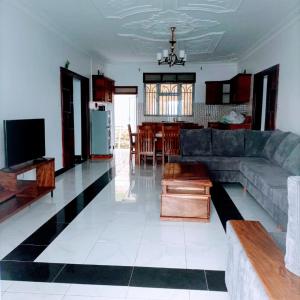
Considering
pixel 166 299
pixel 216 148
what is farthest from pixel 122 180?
pixel 166 299

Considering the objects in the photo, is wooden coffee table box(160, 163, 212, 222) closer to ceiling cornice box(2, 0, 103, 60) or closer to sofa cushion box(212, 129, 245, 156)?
sofa cushion box(212, 129, 245, 156)

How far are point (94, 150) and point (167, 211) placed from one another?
16.3ft

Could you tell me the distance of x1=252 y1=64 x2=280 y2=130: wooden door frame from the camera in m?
5.75

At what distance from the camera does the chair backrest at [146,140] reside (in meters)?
6.80

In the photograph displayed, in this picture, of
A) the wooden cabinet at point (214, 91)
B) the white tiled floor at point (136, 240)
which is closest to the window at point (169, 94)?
the wooden cabinet at point (214, 91)

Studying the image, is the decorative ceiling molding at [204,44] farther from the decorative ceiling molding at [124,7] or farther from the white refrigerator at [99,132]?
the white refrigerator at [99,132]

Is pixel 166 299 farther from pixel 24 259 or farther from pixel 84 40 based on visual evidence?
pixel 84 40

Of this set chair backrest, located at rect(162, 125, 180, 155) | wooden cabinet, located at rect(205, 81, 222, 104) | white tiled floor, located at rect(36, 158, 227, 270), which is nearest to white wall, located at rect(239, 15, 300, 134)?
chair backrest, located at rect(162, 125, 180, 155)

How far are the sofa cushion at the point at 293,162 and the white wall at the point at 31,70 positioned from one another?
366cm

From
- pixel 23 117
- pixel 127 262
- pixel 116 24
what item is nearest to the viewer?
pixel 127 262

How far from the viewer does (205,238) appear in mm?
2979

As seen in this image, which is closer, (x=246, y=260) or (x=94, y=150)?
(x=246, y=260)

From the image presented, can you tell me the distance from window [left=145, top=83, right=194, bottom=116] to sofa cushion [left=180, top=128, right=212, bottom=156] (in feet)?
14.1

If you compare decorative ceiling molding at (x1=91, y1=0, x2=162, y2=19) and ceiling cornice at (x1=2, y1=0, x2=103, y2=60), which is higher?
decorative ceiling molding at (x1=91, y1=0, x2=162, y2=19)
